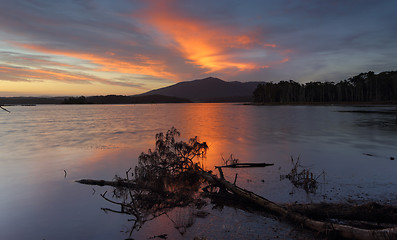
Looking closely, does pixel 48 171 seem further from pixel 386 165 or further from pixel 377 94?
pixel 377 94

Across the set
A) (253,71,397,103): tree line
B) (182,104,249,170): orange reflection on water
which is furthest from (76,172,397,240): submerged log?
(253,71,397,103): tree line

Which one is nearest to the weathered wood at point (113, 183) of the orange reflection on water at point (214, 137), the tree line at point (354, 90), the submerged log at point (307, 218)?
the submerged log at point (307, 218)

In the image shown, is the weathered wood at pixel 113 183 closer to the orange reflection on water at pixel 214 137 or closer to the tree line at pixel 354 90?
the orange reflection on water at pixel 214 137

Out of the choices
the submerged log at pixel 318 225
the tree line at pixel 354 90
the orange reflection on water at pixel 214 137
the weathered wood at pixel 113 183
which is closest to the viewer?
the submerged log at pixel 318 225

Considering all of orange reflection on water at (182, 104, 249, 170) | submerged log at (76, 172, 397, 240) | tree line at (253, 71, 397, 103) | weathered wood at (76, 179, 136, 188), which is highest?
tree line at (253, 71, 397, 103)

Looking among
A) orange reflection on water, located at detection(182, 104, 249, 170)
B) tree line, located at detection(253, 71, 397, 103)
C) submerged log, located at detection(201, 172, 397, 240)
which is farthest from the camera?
tree line, located at detection(253, 71, 397, 103)

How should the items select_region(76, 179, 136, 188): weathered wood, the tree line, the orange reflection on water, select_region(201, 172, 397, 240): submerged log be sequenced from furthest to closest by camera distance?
the tree line → the orange reflection on water → select_region(76, 179, 136, 188): weathered wood → select_region(201, 172, 397, 240): submerged log

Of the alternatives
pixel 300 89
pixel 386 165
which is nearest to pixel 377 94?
pixel 300 89

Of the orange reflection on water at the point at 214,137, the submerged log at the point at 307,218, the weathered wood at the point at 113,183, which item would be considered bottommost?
the orange reflection on water at the point at 214,137

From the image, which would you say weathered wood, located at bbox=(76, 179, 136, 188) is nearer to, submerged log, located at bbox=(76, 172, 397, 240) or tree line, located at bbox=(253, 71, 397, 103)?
submerged log, located at bbox=(76, 172, 397, 240)

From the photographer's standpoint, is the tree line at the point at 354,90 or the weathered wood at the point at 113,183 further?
the tree line at the point at 354,90

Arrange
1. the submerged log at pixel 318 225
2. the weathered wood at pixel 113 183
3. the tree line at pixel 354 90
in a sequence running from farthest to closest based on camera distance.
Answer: the tree line at pixel 354 90 < the weathered wood at pixel 113 183 < the submerged log at pixel 318 225

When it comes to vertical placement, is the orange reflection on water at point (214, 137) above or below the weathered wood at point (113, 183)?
below

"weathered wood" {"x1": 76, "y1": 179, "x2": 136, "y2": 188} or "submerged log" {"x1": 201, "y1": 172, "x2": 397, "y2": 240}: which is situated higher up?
"submerged log" {"x1": 201, "y1": 172, "x2": 397, "y2": 240}
